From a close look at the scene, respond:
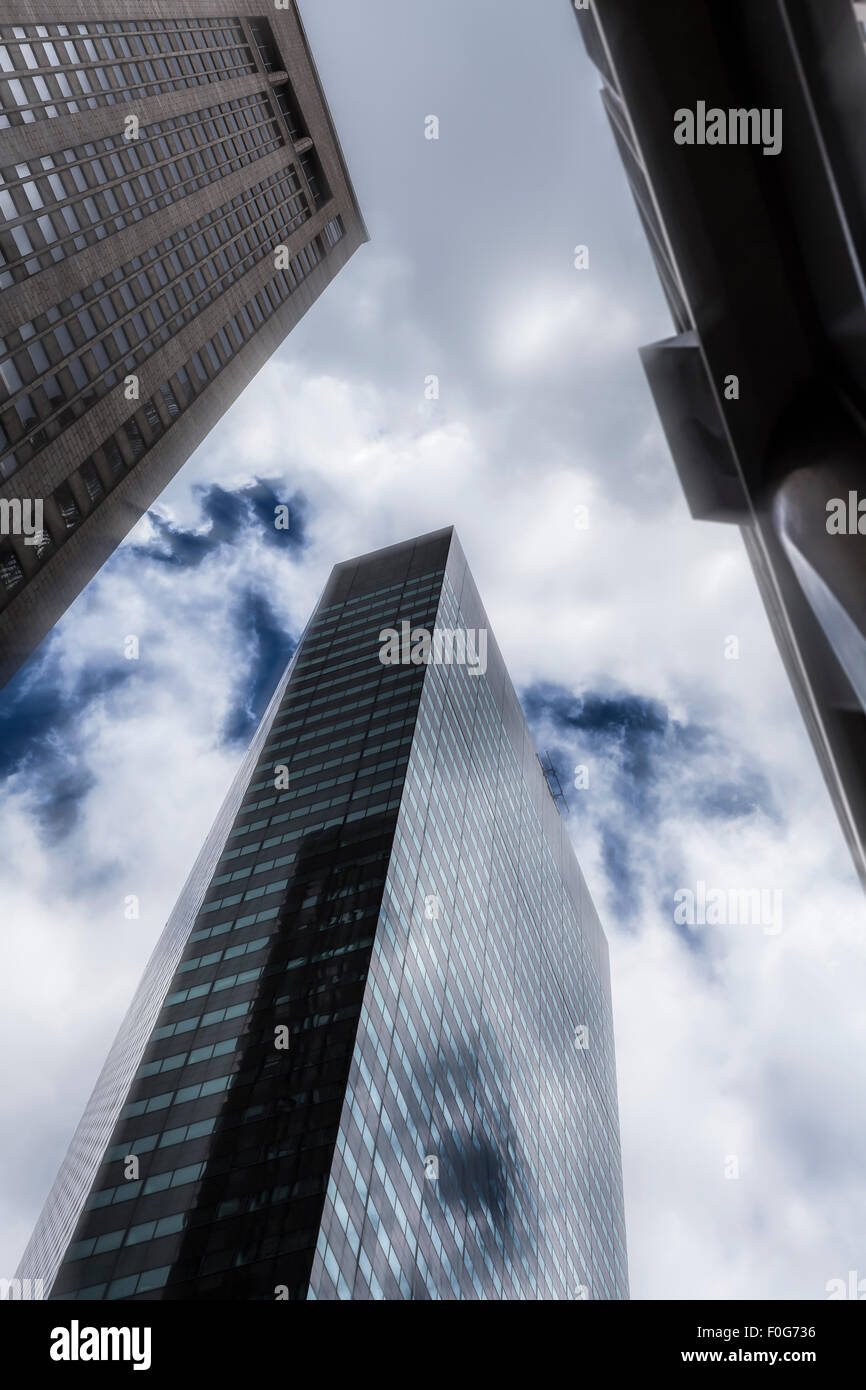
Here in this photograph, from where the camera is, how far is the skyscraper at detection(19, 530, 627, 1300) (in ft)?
178

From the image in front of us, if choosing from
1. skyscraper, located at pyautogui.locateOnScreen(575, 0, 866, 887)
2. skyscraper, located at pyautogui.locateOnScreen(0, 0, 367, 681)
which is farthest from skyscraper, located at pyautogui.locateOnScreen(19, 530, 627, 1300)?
skyscraper, located at pyautogui.locateOnScreen(575, 0, 866, 887)

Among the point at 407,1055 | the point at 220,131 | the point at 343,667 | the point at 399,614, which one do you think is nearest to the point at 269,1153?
the point at 407,1055

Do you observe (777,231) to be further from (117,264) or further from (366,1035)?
(366,1035)

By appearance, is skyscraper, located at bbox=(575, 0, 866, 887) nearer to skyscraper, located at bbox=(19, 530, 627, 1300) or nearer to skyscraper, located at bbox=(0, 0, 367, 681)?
skyscraper, located at bbox=(0, 0, 367, 681)

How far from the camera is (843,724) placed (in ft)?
15.5

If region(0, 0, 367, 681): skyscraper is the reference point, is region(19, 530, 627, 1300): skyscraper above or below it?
below

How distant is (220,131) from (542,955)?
296 feet

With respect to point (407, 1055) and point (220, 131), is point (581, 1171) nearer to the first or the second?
point (407, 1055)

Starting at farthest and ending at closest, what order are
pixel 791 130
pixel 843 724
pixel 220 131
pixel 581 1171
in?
pixel 581 1171, pixel 220 131, pixel 843 724, pixel 791 130

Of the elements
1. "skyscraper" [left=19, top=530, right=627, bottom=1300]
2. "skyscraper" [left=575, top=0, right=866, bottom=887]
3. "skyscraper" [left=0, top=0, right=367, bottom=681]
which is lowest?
"skyscraper" [left=19, top=530, right=627, bottom=1300]

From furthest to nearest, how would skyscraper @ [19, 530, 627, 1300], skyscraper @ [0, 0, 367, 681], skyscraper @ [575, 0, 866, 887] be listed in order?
1. skyscraper @ [19, 530, 627, 1300]
2. skyscraper @ [0, 0, 367, 681]
3. skyscraper @ [575, 0, 866, 887]

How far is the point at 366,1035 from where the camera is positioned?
62.4 metres

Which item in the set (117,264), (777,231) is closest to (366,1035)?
(117,264)

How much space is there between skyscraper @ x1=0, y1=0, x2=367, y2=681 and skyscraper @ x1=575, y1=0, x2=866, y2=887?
45.2m
